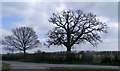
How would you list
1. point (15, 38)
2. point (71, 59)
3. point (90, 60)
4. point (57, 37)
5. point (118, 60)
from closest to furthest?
1. point (118, 60)
2. point (90, 60)
3. point (71, 59)
4. point (57, 37)
5. point (15, 38)

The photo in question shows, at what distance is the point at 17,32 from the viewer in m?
94.8

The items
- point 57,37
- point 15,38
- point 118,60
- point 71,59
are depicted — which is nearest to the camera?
point 118,60

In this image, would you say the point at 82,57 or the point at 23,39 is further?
the point at 23,39

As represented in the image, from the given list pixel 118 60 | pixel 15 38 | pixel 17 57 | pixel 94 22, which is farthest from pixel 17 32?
pixel 118 60

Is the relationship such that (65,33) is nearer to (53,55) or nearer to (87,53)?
(53,55)

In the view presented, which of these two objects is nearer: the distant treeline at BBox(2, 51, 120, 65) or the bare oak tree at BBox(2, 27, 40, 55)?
the distant treeline at BBox(2, 51, 120, 65)

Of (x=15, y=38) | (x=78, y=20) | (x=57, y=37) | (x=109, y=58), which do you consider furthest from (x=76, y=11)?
(x=15, y=38)

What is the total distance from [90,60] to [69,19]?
2468 centimetres

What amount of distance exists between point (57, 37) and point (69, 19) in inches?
232

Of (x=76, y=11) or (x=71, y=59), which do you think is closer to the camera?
(x=71, y=59)

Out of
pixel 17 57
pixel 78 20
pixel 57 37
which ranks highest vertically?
pixel 78 20

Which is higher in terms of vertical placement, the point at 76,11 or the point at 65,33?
the point at 76,11

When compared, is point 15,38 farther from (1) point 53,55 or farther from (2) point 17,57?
(1) point 53,55

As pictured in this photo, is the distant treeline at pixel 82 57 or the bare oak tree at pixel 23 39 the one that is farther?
the bare oak tree at pixel 23 39
